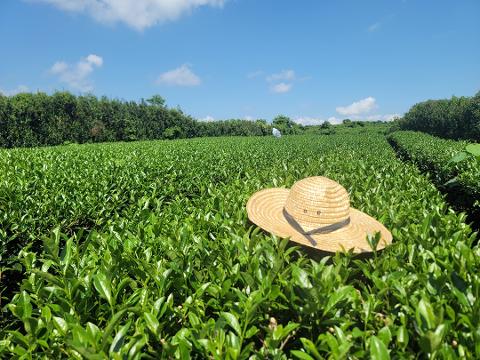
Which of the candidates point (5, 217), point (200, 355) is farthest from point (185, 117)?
point (200, 355)

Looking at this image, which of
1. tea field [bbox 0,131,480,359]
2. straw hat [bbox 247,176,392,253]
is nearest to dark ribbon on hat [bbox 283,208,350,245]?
straw hat [bbox 247,176,392,253]

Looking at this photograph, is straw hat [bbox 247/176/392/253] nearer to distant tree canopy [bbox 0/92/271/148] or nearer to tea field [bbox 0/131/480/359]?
tea field [bbox 0/131/480/359]

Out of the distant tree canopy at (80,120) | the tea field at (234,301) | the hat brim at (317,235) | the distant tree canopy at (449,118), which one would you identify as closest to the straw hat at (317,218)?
the hat brim at (317,235)

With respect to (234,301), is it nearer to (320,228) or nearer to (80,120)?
(320,228)

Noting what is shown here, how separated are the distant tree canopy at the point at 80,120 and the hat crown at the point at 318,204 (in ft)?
102

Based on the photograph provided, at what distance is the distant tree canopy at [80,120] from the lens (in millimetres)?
28250

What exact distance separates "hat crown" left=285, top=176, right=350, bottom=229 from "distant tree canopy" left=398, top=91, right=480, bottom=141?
41.9m

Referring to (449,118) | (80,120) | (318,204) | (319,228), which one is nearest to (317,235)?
(319,228)

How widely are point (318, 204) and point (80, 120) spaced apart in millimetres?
35114

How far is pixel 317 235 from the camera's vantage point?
9.78 feet

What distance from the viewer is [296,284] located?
178cm

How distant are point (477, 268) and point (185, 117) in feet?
157

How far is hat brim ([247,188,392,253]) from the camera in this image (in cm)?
280

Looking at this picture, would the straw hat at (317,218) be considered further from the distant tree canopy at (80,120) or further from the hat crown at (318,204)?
the distant tree canopy at (80,120)
